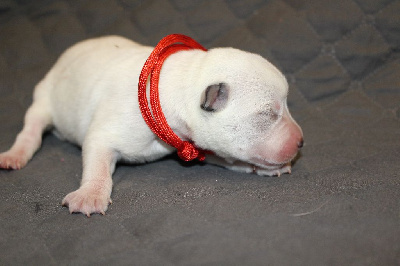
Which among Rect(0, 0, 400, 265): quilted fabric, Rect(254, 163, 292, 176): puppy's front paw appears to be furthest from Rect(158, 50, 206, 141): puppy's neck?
Rect(254, 163, 292, 176): puppy's front paw

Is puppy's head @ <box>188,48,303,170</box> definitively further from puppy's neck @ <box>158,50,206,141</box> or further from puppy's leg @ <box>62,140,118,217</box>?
puppy's leg @ <box>62,140,118,217</box>

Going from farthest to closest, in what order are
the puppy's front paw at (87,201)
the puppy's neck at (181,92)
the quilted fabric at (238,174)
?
1. the puppy's neck at (181,92)
2. the puppy's front paw at (87,201)
3. the quilted fabric at (238,174)

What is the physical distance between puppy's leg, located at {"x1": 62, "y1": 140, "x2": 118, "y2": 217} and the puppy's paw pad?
1.24ft

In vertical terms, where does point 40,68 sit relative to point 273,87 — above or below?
below

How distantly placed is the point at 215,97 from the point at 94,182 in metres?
0.59

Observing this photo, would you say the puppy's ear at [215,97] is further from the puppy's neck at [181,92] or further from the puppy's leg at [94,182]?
the puppy's leg at [94,182]

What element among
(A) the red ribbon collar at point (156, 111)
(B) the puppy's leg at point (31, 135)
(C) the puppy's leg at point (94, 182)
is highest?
(A) the red ribbon collar at point (156, 111)

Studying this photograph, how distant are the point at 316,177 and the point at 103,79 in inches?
43.3

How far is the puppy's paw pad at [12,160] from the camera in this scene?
2166 millimetres

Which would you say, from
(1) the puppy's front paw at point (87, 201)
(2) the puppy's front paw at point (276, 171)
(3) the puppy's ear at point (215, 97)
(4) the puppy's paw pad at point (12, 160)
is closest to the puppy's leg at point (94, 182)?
(1) the puppy's front paw at point (87, 201)

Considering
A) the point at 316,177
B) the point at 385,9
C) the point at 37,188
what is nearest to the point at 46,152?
the point at 37,188

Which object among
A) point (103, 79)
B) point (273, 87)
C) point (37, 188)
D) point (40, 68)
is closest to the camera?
point (273, 87)

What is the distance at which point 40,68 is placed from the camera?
308 centimetres

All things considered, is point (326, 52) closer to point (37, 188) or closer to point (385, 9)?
point (385, 9)
